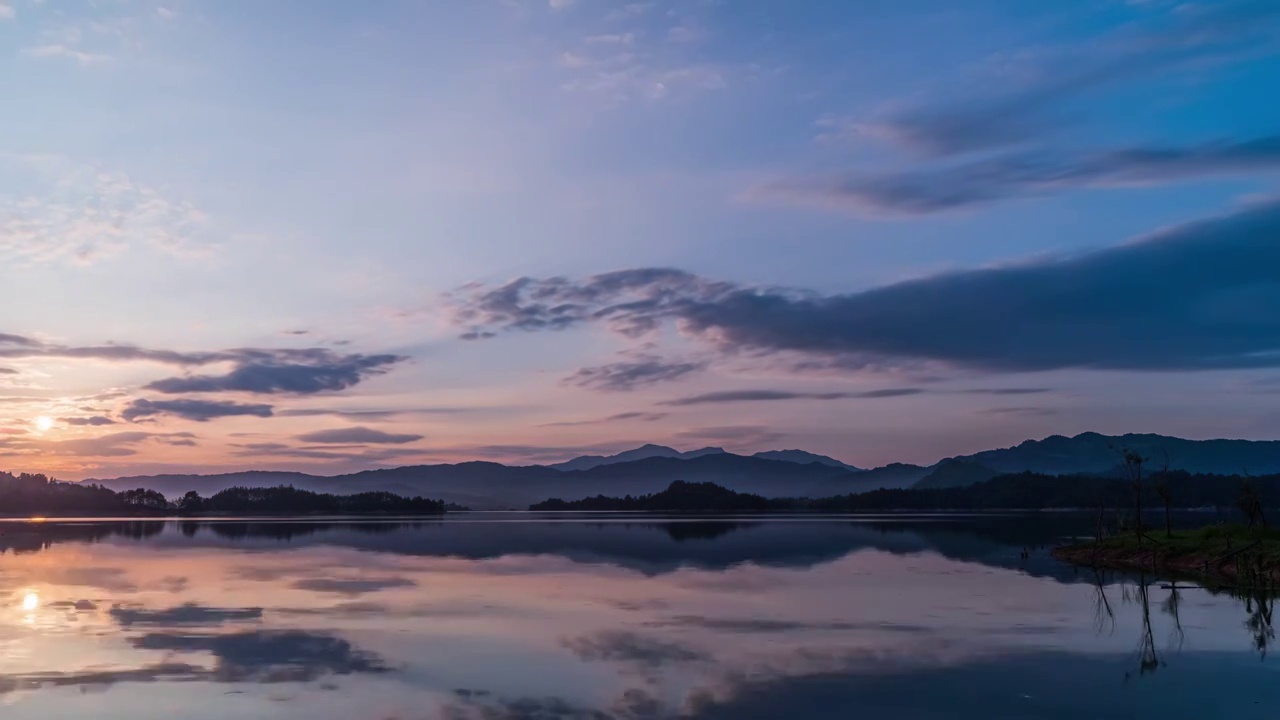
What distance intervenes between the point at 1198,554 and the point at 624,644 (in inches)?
1327

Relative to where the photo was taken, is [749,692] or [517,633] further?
[517,633]

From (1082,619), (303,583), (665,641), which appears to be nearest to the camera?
(665,641)

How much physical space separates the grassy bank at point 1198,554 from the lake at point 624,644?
14.5 feet

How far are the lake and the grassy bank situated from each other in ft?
14.5

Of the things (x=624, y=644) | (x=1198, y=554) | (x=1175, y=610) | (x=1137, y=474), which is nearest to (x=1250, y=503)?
(x=1137, y=474)

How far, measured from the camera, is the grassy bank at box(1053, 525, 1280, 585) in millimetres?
36750

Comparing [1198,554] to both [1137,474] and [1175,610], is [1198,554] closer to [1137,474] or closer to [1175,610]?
[1137,474]

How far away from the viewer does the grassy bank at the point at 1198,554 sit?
36.8m

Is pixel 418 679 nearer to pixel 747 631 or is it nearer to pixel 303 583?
pixel 747 631

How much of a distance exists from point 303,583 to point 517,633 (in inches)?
600

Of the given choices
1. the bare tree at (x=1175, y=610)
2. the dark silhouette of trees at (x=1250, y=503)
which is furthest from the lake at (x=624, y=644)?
the dark silhouette of trees at (x=1250, y=503)

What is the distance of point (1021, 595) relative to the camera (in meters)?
31.2

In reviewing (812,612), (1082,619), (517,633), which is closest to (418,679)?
(517,633)

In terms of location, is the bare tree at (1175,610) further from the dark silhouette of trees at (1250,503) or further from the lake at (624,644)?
the dark silhouette of trees at (1250,503)
